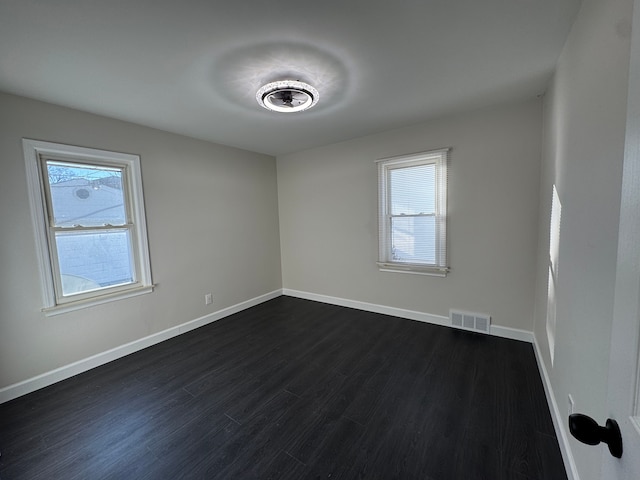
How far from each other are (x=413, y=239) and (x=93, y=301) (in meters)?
3.60

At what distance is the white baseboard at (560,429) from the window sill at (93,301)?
370cm

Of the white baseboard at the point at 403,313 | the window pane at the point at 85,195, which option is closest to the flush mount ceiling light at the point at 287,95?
the window pane at the point at 85,195

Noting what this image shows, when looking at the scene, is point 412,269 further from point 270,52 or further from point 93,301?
point 93,301

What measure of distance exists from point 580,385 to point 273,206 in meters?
4.12

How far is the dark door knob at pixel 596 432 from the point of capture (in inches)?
20.5

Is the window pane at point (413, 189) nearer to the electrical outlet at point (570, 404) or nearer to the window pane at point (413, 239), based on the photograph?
the window pane at point (413, 239)

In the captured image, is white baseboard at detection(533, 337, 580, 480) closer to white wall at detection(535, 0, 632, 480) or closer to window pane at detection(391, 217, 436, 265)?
white wall at detection(535, 0, 632, 480)

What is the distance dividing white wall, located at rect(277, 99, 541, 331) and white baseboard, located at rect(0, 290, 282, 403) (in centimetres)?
178

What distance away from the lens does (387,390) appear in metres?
2.13

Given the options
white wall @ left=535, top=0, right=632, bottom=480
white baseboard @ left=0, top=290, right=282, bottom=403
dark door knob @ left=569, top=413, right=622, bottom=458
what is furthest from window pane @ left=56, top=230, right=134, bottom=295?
white wall @ left=535, top=0, right=632, bottom=480

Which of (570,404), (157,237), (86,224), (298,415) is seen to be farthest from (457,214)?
(86,224)

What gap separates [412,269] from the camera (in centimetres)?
341

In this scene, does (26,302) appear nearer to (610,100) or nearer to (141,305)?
(141,305)

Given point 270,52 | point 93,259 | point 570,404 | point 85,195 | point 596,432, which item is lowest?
point 570,404
